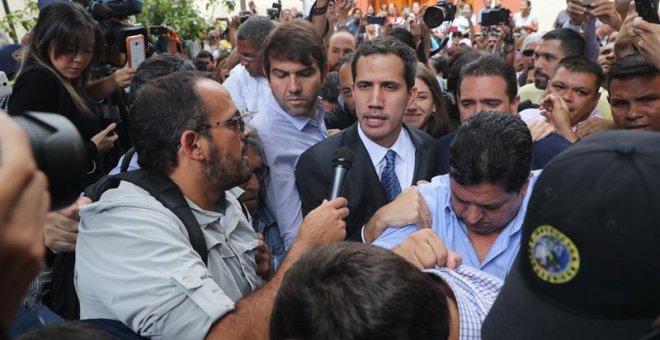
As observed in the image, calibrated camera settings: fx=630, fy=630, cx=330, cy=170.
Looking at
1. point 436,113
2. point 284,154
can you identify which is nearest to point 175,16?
point 436,113

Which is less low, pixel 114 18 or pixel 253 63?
pixel 114 18

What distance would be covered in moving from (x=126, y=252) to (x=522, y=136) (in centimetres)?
137

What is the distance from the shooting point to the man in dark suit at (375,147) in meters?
2.66

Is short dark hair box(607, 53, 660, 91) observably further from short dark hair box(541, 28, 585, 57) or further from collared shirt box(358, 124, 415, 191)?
short dark hair box(541, 28, 585, 57)

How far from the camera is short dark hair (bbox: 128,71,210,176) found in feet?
6.61

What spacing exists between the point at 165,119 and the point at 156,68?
1.05 m

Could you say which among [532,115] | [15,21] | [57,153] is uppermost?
[57,153]

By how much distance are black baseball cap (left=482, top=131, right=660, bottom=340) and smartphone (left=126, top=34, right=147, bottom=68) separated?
321 centimetres

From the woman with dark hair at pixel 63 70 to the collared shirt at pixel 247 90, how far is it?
3.81ft

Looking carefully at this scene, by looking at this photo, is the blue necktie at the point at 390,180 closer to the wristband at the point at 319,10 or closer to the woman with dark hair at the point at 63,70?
the woman with dark hair at the point at 63,70

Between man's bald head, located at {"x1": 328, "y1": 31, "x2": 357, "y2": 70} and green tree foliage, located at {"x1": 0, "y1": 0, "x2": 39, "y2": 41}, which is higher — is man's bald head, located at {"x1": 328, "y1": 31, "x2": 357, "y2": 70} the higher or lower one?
the higher one

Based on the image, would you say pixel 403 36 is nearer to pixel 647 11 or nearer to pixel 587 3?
pixel 587 3

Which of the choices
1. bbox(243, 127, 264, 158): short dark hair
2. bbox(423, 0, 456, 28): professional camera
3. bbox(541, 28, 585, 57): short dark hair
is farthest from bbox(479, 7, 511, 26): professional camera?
bbox(243, 127, 264, 158): short dark hair

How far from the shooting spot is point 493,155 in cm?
215
